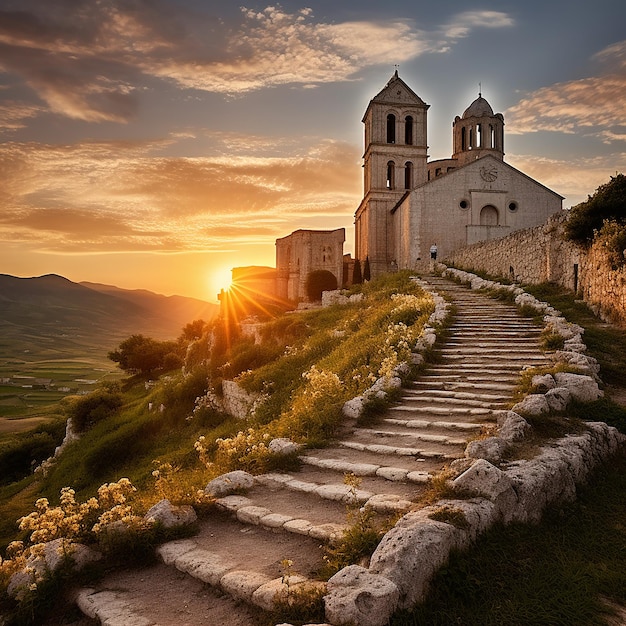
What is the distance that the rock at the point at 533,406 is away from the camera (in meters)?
7.30

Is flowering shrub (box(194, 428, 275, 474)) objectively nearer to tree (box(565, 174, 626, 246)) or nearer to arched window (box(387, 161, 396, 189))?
tree (box(565, 174, 626, 246))

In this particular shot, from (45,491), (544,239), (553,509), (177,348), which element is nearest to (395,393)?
(553,509)

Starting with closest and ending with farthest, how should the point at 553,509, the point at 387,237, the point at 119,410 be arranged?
1. the point at 553,509
2. the point at 119,410
3. the point at 387,237

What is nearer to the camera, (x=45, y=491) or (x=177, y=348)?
(x=45, y=491)

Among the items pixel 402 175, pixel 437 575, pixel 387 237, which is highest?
pixel 402 175

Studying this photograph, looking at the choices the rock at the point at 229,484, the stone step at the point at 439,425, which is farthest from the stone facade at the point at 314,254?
the rock at the point at 229,484

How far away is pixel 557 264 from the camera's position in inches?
745

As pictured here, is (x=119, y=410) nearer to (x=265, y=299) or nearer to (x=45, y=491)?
(x=45, y=491)

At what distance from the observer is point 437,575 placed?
4246 mm

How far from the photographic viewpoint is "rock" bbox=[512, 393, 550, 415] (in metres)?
7.30

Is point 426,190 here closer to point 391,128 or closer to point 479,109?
point 391,128

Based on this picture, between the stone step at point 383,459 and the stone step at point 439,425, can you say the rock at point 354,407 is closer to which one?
the stone step at point 439,425

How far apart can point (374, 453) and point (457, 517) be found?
283 centimetres

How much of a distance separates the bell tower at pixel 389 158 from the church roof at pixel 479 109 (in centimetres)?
586
